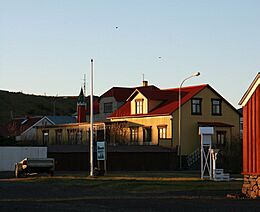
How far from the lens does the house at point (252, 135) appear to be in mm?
28812

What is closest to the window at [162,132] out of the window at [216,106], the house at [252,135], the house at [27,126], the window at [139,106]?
the window at [139,106]

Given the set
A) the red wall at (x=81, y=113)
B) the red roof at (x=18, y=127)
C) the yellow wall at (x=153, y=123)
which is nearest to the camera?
the yellow wall at (x=153, y=123)

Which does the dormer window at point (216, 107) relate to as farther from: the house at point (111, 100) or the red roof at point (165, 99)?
the house at point (111, 100)

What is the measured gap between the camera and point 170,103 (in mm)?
77375

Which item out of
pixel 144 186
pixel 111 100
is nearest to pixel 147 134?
pixel 111 100

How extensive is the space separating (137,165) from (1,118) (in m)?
89.2

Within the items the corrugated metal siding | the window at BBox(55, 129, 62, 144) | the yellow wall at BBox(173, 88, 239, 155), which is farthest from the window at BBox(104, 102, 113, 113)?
the corrugated metal siding

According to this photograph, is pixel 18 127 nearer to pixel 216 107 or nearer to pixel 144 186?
pixel 216 107

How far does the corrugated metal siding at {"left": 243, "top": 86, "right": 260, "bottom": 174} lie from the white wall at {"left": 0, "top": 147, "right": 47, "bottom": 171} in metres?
33.8

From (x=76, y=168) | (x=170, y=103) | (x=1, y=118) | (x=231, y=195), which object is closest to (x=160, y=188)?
(x=231, y=195)

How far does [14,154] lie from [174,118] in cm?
1958

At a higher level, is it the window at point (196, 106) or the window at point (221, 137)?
the window at point (196, 106)

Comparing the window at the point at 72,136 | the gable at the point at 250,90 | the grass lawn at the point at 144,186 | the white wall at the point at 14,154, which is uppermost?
the gable at the point at 250,90

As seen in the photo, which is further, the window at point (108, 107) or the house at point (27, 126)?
the house at point (27, 126)
